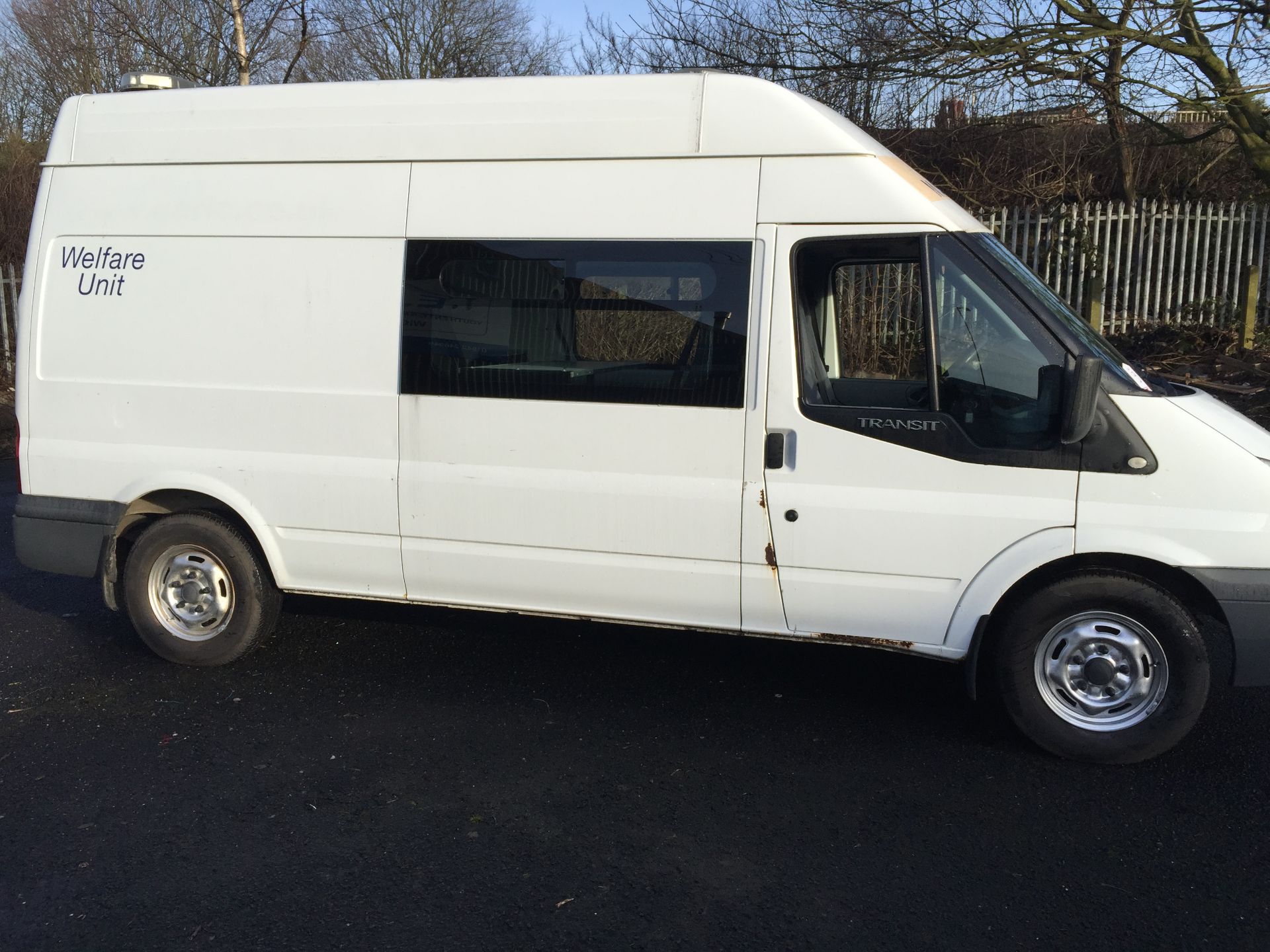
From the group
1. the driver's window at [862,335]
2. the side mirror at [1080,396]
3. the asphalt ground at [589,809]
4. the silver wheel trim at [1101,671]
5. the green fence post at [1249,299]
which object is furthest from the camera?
the green fence post at [1249,299]

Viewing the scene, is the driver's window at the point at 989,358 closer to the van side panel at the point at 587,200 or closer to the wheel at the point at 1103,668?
the wheel at the point at 1103,668

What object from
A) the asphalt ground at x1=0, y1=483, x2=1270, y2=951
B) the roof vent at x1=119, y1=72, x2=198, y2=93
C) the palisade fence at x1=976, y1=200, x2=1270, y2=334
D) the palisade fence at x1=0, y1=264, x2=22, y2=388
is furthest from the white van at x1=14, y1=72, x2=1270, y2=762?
the palisade fence at x1=0, y1=264, x2=22, y2=388

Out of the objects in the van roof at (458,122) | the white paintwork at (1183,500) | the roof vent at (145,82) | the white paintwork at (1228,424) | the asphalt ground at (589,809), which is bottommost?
the asphalt ground at (589,809)

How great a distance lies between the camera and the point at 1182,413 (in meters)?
Result: 4.00

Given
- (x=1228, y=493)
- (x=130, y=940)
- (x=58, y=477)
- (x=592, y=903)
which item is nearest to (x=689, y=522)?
(x=592, y=903)

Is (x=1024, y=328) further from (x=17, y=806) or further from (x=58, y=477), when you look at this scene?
(x=58, y=477)

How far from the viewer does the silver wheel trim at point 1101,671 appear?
4.12 m

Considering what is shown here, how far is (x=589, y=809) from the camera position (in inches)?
153

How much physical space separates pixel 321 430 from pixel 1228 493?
3.64m

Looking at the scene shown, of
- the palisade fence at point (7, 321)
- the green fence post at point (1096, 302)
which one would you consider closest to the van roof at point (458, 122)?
the green fence post at point (1096, 302)

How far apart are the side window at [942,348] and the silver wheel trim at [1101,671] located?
0.73 metres

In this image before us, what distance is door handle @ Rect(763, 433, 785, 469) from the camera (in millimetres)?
4324

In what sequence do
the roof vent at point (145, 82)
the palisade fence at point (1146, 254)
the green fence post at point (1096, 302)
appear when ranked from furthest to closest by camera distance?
the palisade fence at point (1146, 254) < the green fence post at point (1096, 302) < the roof vent at point (145, 82)

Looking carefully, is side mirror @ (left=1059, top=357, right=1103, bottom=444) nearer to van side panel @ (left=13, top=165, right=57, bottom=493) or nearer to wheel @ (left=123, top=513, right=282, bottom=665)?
wheel @ (left=123, top=513, right=282, bottom=665)
